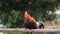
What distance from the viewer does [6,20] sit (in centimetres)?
409

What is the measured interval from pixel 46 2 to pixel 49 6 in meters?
0.12

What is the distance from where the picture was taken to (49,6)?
13.7 ft

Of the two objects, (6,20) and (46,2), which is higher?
(46,2)

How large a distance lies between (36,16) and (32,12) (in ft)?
0.43

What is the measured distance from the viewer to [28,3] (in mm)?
4066

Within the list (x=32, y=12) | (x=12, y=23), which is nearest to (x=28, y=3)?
(x=32, y=12)

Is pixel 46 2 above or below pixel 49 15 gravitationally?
above

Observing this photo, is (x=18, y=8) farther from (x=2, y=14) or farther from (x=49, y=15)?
(x=49, y=15)

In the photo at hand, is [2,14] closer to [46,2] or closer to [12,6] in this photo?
[12,6]

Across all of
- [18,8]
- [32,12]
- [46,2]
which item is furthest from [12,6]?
[46,2]

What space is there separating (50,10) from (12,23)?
849 mm

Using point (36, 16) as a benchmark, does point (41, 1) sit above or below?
above

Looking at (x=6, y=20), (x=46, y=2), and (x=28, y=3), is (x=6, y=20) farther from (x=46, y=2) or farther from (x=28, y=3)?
(x=46, y=2)

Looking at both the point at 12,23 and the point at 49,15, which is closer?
the point at 12,23
